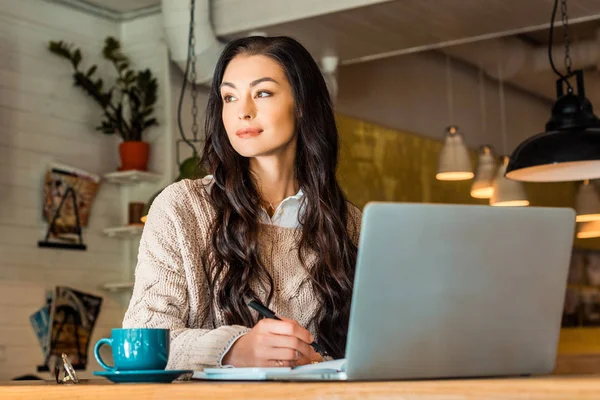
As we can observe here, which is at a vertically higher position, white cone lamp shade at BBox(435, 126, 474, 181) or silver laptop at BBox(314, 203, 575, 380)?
white cone lamp shade at BBox(435, 126, 474, 181)

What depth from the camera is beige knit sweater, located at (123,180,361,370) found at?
1.64 m

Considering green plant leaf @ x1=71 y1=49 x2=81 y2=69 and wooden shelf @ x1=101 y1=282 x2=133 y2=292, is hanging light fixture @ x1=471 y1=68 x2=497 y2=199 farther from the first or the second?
green plant leaf @ x1=71 y1=49 x2=81 y2=69

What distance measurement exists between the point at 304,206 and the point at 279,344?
65cm

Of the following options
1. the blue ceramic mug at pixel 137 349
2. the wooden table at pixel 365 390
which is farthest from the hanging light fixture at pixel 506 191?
the wooden table at pixel 365 390

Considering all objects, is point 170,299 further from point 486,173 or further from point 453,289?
point 486,173

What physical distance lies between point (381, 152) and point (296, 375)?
246 inches

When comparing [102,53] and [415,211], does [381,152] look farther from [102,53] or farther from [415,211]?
[415,211]

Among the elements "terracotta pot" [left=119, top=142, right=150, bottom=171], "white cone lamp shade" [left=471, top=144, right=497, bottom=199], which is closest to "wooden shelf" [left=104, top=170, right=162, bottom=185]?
"terracotta pot" [left=119, top=142, right=150, bottom=171]

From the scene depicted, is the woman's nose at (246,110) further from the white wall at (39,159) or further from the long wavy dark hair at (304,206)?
the white wall at (39,159)

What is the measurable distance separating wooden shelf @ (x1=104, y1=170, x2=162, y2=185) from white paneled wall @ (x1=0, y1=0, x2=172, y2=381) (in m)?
0.06

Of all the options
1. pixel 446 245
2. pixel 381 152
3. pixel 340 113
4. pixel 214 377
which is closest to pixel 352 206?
pixel 214 377

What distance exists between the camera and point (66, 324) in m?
5.02

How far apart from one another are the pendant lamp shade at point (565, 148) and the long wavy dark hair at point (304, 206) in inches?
61.5

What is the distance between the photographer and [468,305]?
3.81 feet
